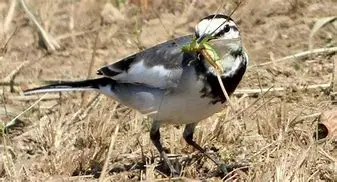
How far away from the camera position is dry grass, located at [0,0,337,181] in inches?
201

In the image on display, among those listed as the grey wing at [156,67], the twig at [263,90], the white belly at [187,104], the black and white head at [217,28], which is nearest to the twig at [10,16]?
the twig at [263,90]

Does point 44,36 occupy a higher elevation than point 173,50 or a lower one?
higher

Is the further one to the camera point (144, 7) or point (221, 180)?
point (144, 7)

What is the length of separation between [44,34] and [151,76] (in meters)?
2.25

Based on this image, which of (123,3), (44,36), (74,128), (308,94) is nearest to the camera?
(74,128)

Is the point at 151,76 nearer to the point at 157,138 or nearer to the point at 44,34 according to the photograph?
the point at 157,138

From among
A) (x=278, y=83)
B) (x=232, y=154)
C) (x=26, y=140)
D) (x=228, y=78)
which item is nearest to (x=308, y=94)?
(x=278, y=83)

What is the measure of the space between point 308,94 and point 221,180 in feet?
4.21

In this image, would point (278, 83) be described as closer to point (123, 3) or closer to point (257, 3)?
point (257, 3)

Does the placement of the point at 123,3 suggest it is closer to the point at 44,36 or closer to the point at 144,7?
the point at 144,7

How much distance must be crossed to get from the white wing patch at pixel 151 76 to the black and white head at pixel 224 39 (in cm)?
21

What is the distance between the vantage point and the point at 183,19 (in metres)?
7.39

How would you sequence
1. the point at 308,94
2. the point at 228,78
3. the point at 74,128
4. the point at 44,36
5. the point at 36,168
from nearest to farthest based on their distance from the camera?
the point at 228,78, the point at 36,168, the point at 74,128, the point at 308,94, the point at 44,36

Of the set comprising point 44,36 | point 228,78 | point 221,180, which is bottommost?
point 221,180
